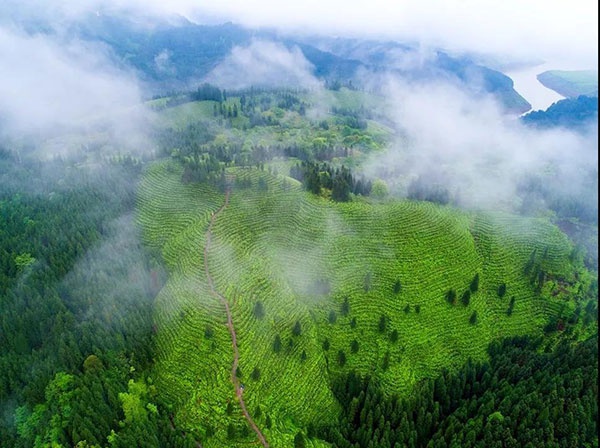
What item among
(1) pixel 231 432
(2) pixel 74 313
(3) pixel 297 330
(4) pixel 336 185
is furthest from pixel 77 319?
(4) pixel 336 185

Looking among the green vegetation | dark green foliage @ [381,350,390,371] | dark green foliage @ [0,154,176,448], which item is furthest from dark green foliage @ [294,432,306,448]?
dark green foliage @ [381,350,390,371]

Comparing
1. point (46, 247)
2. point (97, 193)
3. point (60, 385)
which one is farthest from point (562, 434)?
point (97, 193)

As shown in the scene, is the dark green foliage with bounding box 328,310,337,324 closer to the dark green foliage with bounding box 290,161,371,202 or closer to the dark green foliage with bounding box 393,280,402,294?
the dark green foliage with bounding box 393,280,402,294

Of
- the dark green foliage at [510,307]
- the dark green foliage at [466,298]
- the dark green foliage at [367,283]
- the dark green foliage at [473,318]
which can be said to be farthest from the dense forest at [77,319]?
the dark green foliage at [510,307]

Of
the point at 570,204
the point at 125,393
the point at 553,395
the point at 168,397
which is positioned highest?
the point at 570,204

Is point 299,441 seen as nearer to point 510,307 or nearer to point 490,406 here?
point 490,406

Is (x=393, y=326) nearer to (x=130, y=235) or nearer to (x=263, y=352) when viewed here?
(x=263, y=352)

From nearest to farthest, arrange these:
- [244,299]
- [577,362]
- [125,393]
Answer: [125,393], [577,362], [244,299]
